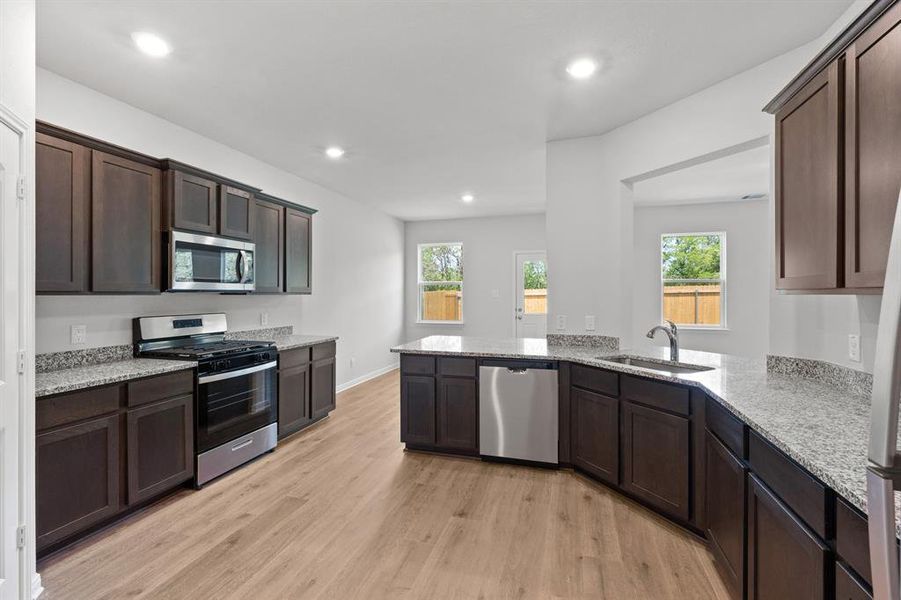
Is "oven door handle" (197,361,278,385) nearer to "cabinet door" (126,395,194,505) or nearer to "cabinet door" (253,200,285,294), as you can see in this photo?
"cabinet door" (126,395,194,505)

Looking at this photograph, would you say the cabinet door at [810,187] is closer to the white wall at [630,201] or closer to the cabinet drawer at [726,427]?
the white wall at [630,201]

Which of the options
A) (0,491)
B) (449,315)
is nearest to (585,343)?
(0,491)

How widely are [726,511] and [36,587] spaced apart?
3.12 meters

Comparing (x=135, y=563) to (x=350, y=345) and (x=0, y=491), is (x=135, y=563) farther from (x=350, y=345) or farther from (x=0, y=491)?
Answer: (x=350, y=345)

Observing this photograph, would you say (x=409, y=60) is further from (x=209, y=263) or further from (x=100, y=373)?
(x=100, y=373)

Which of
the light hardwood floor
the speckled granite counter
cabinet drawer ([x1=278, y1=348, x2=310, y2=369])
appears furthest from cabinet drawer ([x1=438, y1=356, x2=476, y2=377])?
the speckled granite counter

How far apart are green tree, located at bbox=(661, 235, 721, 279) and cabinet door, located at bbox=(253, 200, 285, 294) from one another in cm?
549

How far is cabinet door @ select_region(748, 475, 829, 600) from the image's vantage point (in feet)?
3.91

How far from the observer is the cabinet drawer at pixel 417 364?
140 inches

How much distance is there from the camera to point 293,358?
3918 millimetres

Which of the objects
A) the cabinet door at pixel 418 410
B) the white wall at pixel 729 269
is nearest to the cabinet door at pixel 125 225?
the cabinet door at pixel 418 410

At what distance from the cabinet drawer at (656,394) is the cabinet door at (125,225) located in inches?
130

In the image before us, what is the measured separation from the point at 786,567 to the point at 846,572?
346 mm

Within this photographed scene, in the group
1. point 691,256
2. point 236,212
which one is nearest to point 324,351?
point 236,212
